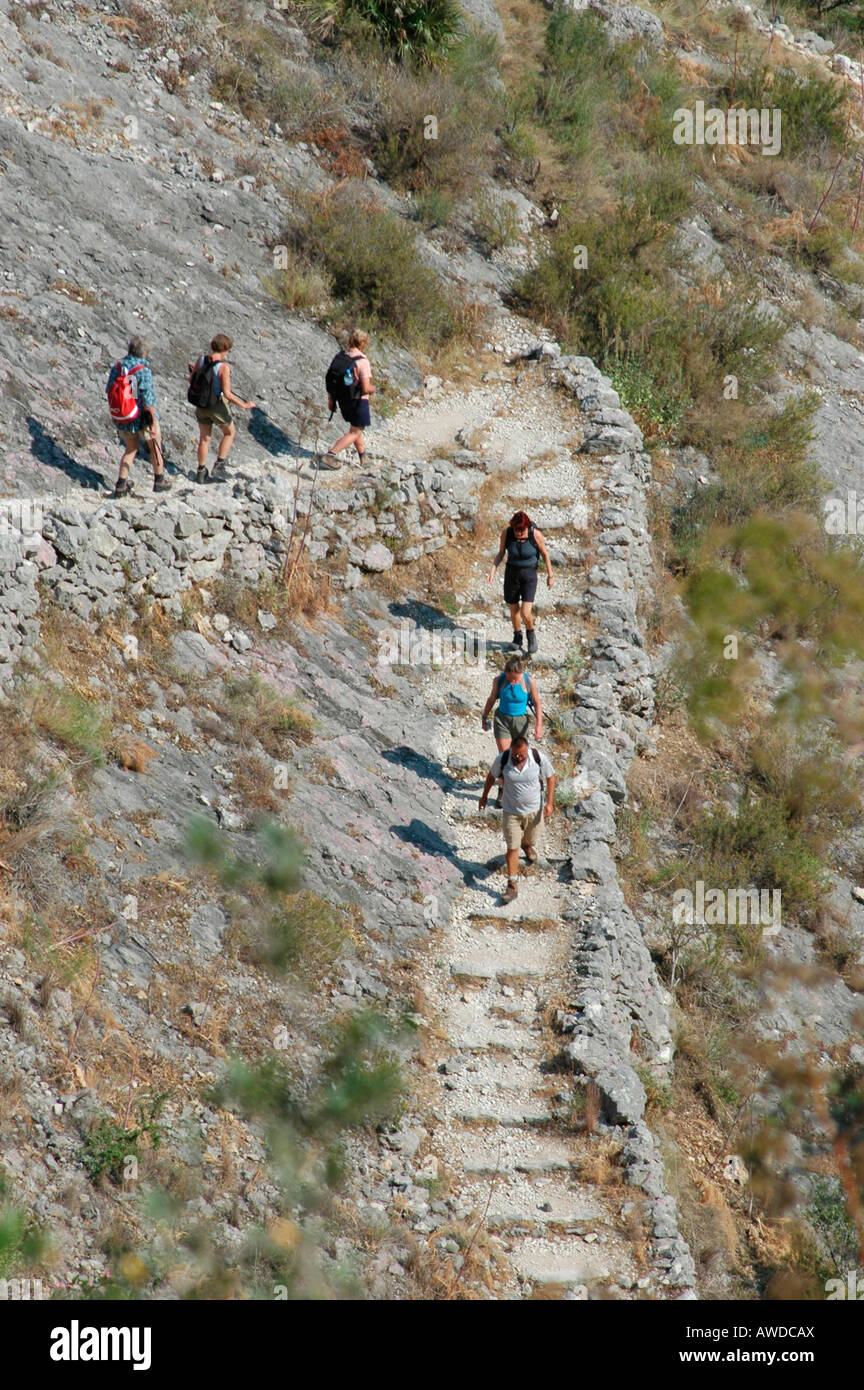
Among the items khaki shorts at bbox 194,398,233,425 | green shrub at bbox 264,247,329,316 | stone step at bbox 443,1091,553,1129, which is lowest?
stone step at bbox 443,1091,553,1129

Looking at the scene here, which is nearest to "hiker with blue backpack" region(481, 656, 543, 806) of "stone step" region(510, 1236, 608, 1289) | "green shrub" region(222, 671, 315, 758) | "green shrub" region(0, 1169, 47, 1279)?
"green shrub" region(222, 671, 315, 758)

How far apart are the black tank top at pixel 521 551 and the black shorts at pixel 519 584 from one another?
42mm

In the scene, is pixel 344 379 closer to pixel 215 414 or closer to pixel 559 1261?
pixel 215 414

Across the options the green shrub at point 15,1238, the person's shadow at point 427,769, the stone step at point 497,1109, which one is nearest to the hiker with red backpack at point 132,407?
the person's shadow at point 427,769

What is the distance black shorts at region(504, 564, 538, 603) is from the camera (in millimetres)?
11719

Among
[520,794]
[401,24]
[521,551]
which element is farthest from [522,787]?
[401,24]

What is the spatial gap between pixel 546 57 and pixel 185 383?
563 inches

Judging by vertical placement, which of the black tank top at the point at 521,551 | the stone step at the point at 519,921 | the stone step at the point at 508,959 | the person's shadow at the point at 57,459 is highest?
the person's shadow at the point at 57,459

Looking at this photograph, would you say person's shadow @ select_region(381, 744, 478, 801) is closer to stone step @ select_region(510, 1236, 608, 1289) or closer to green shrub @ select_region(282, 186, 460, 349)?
stone step @ select_region(510, 1236, 608, 1289)

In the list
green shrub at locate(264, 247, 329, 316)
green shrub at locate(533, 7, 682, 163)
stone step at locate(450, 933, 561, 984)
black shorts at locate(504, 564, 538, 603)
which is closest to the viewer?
stone step at locate(450, 933, 561, 984)

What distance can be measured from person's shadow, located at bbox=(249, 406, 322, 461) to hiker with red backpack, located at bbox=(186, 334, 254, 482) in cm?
146

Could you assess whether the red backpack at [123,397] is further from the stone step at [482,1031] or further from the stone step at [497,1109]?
the stone step at [497,1109]

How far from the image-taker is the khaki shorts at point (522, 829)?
9.61 metres

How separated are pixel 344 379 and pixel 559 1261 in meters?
9.40
